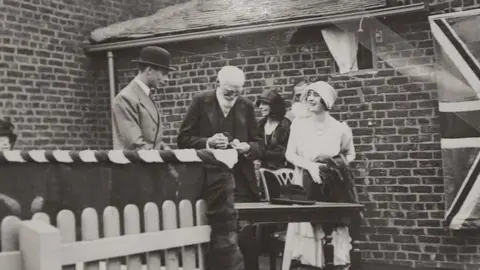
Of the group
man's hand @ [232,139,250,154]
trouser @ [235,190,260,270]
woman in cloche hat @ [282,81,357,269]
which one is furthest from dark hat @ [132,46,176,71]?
woman in cloche hat @ [282,81,357,269]

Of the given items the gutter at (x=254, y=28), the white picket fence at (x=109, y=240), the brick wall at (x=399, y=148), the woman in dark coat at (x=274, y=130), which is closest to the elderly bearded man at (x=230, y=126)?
the woman in dark coat at (x=274, y=130)

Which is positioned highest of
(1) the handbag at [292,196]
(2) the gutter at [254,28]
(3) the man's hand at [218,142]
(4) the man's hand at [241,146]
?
(2) the gutter at [254,28]

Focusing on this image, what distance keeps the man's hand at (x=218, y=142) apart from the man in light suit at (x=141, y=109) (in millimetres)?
437

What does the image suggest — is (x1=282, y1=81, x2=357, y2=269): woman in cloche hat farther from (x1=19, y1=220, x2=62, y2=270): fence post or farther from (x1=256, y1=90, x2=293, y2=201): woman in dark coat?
(x1=19, y1=220, x2=62, y2=270): fence post

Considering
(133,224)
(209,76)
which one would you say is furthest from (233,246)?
(209,76)

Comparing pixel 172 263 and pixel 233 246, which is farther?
pixel 233 246

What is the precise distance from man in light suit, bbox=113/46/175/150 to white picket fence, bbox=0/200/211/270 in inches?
63.7

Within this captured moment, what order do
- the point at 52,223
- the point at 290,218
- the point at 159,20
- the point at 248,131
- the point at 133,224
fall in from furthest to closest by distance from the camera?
the point at 159,20 → the point at 248,131 → the point at 290,218 → the point at 133,224 → the point at 52,223

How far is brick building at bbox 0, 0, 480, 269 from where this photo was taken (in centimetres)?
729

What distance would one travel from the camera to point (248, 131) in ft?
19.1

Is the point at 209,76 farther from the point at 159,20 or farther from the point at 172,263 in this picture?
the point at 172,263

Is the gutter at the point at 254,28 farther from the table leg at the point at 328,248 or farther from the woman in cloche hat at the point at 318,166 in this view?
the table leg at the point at 328,248

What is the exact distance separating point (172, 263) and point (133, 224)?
29 cm

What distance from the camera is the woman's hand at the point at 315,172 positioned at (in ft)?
19.1
